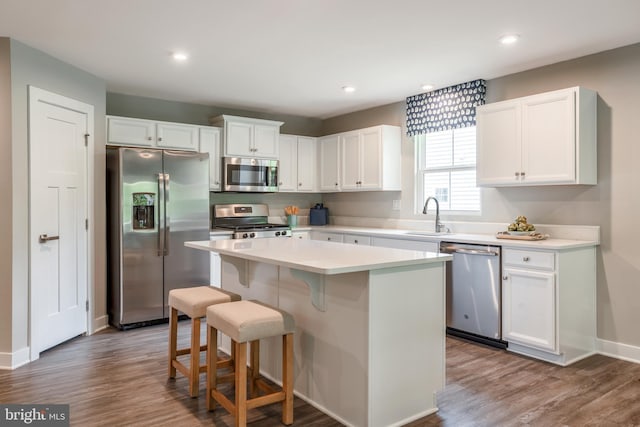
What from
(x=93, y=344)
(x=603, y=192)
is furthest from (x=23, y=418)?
(x=603, y=192)

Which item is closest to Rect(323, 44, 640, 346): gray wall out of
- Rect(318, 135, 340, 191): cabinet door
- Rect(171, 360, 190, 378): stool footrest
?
Rect(318, 135, 340, 191): cabinet door

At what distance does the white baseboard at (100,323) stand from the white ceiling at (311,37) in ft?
7.60

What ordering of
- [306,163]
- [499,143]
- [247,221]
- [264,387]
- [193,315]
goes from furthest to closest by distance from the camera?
[306,163]
[247,221]
[499,143]
[193,315]
[264,387]

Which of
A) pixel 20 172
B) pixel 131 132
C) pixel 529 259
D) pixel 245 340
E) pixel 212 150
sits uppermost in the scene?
pixel 131 132

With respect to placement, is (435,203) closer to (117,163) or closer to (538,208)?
(538,208)

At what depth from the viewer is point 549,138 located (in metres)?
3.57

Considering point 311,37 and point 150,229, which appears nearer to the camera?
point 311,37

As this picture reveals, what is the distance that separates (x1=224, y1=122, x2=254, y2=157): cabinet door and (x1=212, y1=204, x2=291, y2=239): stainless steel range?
71 cm

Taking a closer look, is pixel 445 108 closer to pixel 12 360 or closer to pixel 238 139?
pixel 238 139

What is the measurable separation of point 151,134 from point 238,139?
1.03m

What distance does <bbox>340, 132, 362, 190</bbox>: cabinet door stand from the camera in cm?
552

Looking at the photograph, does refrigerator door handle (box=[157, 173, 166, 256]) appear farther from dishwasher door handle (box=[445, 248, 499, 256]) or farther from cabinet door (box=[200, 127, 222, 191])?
dishwasher door handle (box=[445, 248, 499, 256])

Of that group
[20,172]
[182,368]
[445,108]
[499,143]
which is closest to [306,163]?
[445,108]

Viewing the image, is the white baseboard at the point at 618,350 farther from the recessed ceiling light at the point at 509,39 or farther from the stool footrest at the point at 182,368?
the stool footrest at the point at 182,368
